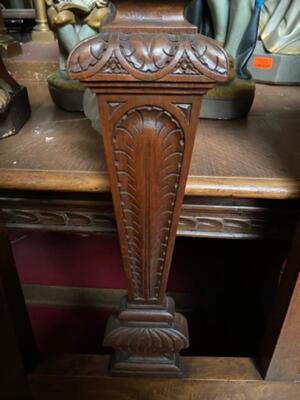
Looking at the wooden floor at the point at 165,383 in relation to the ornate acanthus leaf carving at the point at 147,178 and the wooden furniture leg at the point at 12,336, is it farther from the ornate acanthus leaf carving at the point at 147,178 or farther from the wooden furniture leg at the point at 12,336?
the ornate acanthus leaf carving at the point at 147,178

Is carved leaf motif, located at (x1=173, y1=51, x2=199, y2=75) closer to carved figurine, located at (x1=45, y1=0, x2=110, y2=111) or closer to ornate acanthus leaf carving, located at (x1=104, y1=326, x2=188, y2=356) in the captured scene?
carved figurine, located at (x1=45, y1=0, x2=110, y2=111)

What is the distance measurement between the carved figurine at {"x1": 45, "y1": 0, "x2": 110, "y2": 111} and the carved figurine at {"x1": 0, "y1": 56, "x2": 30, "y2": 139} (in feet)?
0.23

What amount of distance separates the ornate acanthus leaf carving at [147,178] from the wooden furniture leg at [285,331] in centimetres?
17

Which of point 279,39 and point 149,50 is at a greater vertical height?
point 149,50

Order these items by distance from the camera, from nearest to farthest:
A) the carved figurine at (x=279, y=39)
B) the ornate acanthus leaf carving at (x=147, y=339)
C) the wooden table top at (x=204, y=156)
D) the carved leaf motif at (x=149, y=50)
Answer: the carved leaf motif at (x=149, y=50) → the wooden table top at (x=204, y=156) → the ornate acanthus leaf carving at (x=147, y=339) → the carved figurine at (x=279, y=39)

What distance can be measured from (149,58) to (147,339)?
44 cm

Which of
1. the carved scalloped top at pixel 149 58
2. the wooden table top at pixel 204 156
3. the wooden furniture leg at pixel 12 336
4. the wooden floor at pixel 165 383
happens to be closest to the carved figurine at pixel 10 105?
→ the wooden table top at pixel 204 156

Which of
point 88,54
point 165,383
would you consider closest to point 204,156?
point 88,54

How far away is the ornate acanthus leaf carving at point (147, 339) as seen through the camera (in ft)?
1.89

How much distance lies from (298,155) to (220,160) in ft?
0.37

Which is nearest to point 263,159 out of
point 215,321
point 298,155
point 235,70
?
point 298,155

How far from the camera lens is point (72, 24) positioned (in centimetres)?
58

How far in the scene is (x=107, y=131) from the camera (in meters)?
0.35

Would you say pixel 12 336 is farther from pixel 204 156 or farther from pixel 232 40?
pixel 232 40
